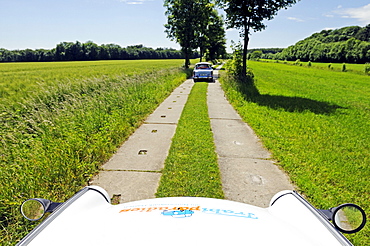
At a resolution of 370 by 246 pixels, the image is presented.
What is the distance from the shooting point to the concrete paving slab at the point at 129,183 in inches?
137

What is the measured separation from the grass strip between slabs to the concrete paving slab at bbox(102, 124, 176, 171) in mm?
208

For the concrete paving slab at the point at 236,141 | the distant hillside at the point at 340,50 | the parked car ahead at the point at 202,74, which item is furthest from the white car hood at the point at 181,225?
the distant hillside at the point at 340,50

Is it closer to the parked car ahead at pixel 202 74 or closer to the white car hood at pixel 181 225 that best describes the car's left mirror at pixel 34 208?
the white car hood at pixel 181 225

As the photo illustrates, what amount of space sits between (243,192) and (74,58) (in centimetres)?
8822

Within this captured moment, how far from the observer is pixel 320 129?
22.8 feet

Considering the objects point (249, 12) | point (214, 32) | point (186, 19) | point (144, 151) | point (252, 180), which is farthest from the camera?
point (214, 32)

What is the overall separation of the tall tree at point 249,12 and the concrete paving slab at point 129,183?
13.0 meters

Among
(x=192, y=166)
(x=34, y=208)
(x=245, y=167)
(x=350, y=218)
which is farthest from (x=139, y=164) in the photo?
(x=350, y=218)

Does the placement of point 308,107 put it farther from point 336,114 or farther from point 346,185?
point 346,185

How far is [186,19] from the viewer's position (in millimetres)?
28594

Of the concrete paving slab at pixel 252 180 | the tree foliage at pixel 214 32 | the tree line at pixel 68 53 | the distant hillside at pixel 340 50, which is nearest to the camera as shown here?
the concrete paving slab at pixel 252 180

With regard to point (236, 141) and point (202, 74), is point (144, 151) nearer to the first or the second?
point (236, 141)

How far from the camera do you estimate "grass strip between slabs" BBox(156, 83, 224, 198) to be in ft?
11.7

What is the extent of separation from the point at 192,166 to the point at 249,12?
12.8 m
